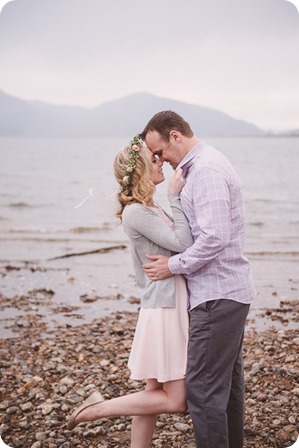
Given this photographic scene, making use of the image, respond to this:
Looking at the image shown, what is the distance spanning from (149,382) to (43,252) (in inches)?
337

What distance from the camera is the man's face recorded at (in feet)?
10.5

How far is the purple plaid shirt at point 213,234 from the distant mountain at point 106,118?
2342 centimetres

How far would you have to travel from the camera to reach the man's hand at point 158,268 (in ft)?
9.95

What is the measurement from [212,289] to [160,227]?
405 mm

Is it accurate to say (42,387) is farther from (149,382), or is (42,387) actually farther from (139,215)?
(139,215)

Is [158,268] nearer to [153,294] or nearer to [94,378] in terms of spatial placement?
[153,294]

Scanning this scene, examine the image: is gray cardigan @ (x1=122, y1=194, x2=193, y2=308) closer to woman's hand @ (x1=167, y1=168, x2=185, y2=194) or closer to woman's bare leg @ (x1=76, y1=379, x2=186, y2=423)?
woman's hand @ (x1=167, y1=168, x2=185, y2=194)

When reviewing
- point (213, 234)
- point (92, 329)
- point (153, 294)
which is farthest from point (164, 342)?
point (92, 329)

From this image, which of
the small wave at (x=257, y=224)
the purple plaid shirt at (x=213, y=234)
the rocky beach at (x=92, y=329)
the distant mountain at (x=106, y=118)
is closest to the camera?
the purple plaid shirt at (x=213, y=234)

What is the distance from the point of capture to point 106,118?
45.7 meters

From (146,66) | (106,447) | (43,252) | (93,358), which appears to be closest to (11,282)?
(43,252)

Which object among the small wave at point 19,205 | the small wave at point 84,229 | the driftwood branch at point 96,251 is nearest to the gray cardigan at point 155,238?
the driftwood branch at point 96,251

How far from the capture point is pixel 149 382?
324cm

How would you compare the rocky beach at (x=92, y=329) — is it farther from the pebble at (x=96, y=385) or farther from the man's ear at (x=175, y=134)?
the man's ear at (x=175, y=134)
